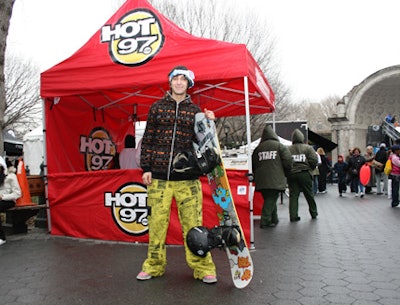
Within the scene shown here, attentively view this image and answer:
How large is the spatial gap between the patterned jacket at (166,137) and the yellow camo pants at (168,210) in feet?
0.31

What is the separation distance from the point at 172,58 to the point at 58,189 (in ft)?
9.46

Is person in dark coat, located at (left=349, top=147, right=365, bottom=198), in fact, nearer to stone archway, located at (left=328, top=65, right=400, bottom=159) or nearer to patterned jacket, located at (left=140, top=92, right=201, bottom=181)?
stone archway, located at (left=328, top=65, right=400, bottom=159)

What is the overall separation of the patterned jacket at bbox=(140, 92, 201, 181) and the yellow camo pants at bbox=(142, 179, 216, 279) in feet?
0.31

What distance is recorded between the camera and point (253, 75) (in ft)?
20.0

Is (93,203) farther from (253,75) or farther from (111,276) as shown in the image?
(253,75)

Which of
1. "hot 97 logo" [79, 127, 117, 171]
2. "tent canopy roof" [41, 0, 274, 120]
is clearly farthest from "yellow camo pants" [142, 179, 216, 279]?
"hot 97 logo" [79, 127, 117, 171]

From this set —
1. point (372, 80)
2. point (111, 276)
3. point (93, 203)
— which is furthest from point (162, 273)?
point (372, 80)

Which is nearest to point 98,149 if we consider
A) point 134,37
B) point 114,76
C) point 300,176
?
point 114,76

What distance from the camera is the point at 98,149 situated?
869 cm

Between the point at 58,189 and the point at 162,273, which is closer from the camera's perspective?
the point at 162,273

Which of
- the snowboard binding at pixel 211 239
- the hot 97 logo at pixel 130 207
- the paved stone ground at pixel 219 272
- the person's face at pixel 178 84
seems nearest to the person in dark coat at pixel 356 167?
the paved stone ground at pixel 219 272

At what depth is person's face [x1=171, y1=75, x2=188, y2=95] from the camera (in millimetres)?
4137

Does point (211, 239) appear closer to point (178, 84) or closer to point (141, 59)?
point (178, 84)

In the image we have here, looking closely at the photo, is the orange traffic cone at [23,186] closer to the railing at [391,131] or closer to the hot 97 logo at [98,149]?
the hot 97 logo at [98,149]
